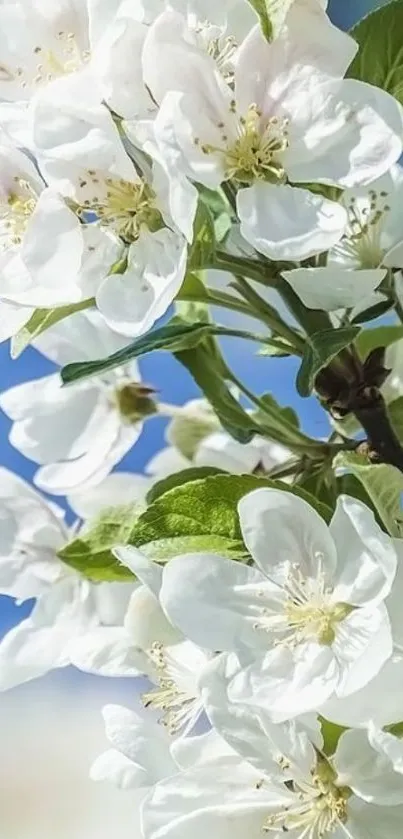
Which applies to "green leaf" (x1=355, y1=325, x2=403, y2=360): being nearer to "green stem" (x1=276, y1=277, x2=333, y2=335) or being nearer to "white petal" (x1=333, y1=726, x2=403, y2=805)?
"green stem" (x1=276, y1=277, x2=333, y2=335)

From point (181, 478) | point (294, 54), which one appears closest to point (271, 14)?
point (294, 54)

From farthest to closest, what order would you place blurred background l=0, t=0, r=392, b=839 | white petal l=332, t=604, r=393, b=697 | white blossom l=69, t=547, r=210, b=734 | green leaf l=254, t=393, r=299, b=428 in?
blurred background l=0, t=0, r=392, b=839 → green leaf l=254, t=393, r=299, b=428 → white blossom l=69, t=547, r=210, b=734 → white petal l=332, t=604, r=393, b=697

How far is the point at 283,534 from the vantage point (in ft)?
1.88

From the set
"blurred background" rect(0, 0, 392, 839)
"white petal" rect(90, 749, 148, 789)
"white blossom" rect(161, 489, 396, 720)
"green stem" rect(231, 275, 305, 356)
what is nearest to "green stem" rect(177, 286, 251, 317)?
"green stem" rect(231, 275, 305, 356)

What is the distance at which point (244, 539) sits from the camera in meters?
0.58

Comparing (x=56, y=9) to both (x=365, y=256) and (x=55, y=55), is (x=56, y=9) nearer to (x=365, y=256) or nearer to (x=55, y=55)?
(x=55, y=55)

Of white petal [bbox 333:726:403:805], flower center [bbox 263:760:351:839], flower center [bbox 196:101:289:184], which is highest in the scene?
flower center [bbox 196:101:289:184]

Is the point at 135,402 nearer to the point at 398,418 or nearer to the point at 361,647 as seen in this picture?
the point at 398,418

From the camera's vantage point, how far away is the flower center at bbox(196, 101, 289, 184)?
57cm

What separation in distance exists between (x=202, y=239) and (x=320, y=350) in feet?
0.21

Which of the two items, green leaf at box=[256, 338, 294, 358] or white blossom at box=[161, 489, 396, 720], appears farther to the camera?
green leaf at box=[256, 338, 294, 358]

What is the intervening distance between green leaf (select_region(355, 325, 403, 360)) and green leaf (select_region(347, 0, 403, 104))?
0.16 meters

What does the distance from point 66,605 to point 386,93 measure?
32 cm

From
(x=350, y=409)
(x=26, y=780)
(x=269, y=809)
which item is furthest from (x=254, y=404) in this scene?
(x=26, y=780)
